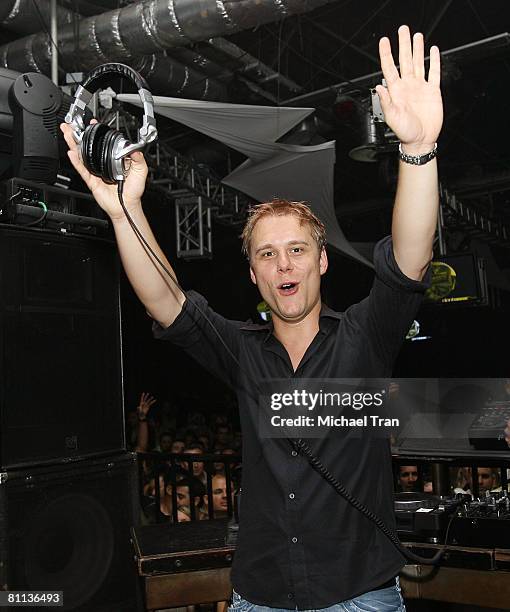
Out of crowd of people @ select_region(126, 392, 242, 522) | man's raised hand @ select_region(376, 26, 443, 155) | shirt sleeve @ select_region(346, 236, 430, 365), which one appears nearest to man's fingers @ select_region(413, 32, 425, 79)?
man's raised hand @ select_region(376, 26, 443, 155)

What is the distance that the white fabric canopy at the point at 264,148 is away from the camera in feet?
15.6

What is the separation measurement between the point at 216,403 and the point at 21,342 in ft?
27.2

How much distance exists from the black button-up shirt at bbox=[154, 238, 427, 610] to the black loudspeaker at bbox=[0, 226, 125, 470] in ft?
3.14

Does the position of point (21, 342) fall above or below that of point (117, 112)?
below

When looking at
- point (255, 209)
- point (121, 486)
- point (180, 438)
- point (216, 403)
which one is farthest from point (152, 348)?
point (255, 209)

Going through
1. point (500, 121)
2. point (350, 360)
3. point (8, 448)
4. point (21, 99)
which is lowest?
point (8, 448)

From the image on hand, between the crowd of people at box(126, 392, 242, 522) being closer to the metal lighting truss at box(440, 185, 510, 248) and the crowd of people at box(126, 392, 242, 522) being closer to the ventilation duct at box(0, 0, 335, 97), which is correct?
the ventilation duct at box(0, 0, 335, 97)

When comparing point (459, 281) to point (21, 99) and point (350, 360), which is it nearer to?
point (21, 99)

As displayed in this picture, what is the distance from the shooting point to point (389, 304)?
1.06 metres

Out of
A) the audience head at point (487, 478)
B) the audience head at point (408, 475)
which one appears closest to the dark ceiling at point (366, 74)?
the audience head at point (408, 475)

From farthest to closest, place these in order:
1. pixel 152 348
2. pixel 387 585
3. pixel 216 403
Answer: pixel 216 403, pixel 152 348, pixel 387 585

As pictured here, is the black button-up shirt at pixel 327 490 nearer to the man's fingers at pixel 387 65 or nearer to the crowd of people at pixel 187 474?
the man's fingers at pixel 387 65

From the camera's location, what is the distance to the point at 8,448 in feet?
6.09

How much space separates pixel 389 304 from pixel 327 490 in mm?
286
